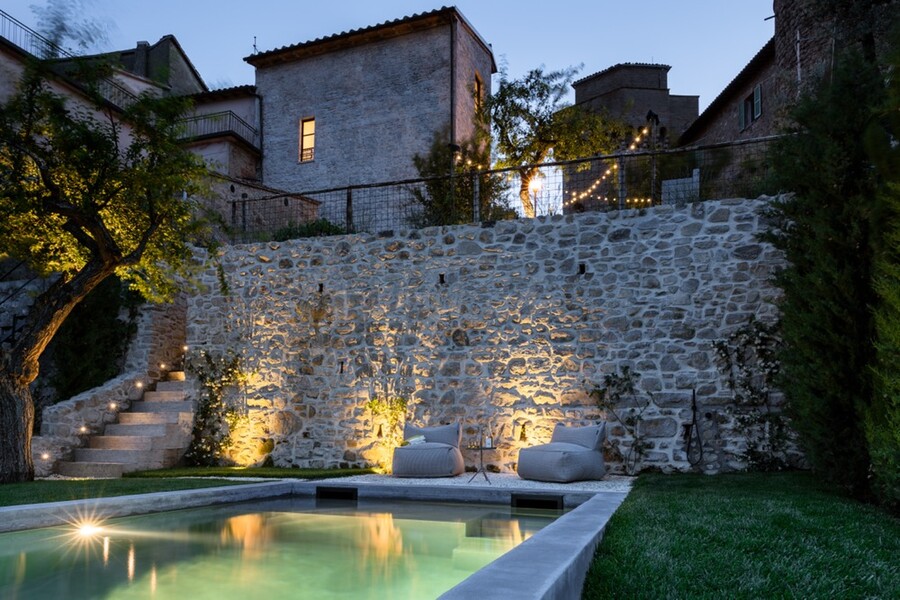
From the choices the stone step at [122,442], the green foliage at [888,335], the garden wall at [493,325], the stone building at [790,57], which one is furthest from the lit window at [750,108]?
the stone step at [122,442]

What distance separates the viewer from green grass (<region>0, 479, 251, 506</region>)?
238 inches

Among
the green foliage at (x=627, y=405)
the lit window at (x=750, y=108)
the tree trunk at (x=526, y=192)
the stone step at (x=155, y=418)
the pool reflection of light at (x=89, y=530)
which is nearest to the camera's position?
the pool reflection of light at (x=89, y=530)

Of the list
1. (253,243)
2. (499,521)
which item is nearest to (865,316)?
(499,521)

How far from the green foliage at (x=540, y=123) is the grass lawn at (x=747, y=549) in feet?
34.8

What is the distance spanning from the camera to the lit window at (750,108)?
16828mm

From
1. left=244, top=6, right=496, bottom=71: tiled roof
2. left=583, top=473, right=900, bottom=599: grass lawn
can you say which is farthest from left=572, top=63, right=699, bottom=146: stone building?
left=583, top=473, right=900, bottom=599: grass lawn

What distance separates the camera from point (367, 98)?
1811 centimetres

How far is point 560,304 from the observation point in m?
9.27

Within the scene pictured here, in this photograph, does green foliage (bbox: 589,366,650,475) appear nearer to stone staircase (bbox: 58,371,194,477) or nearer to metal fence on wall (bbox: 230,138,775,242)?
metal fence on wall (bbox: 230,138,775,242)

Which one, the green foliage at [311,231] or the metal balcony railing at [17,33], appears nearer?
the green foliage at [311,231]

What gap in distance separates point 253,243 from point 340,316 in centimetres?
196

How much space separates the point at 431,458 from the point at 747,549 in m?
5.26

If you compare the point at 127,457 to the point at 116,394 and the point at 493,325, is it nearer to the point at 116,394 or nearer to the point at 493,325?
the point at 116,394

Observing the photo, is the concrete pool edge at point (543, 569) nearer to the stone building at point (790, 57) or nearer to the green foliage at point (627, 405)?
the green foliage at point (627, 405)
